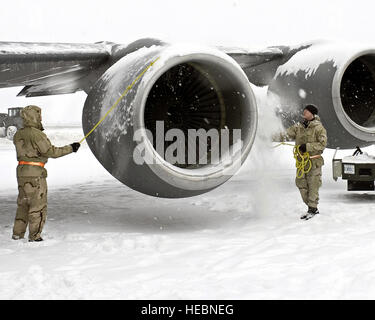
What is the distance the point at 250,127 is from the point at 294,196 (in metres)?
2.71

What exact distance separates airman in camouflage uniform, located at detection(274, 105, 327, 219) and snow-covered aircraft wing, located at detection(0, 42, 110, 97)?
2635 millimetres

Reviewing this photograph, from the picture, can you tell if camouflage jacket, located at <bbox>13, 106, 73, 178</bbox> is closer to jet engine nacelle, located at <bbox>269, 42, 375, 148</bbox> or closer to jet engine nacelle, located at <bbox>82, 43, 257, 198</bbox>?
jet engine nacelle, located at <bbox>82, 43, 257, 198</bbox>

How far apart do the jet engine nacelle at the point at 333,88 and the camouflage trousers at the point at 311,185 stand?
998 mm

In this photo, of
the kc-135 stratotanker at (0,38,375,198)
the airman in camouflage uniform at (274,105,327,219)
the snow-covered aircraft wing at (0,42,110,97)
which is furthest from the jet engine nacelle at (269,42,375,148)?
the snow-covered aircraft wing at (0,42,110,97)

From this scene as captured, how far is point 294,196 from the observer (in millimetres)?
8680

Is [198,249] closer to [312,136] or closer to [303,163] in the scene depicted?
[303,163]

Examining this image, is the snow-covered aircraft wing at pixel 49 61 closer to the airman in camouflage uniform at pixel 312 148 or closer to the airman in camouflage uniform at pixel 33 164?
the airman in camouflage uniform at pixel 33 164

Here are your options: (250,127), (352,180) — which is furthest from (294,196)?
(250,127)

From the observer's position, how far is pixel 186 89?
22.4ft

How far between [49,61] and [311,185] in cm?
353

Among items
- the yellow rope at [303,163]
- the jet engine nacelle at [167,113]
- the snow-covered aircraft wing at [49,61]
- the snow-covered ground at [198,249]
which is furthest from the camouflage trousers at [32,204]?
the yellow rope at [303,163]

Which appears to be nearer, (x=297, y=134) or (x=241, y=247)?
(x=241, y=247)

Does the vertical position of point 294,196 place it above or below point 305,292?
below

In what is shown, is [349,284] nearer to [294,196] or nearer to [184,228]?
[184,228]
